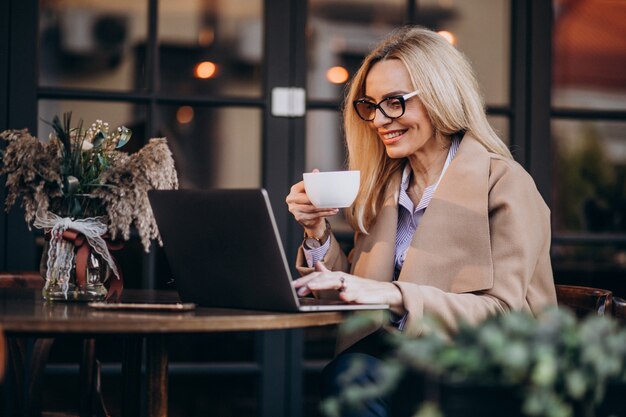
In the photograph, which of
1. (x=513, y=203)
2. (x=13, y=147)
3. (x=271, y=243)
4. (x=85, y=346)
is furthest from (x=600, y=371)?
(x=85, y=346)

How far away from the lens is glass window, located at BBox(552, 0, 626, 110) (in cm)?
348

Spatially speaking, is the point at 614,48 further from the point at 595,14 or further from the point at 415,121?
the point at 415,121

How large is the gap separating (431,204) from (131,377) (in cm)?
77

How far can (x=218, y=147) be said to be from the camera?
Result: 325 centimetres

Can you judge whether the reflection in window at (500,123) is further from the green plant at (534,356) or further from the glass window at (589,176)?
the green plant at (534,356)

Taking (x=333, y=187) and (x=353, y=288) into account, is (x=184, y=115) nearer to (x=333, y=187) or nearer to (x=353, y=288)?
(x=333, y=187)

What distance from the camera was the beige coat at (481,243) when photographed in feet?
6.69

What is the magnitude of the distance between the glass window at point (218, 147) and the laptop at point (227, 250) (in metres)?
1.37

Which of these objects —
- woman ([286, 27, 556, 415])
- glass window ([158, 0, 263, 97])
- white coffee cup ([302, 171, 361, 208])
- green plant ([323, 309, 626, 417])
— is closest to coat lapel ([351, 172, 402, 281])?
woman ([286, 27, 556, 415])

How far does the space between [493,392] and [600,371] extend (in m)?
0.18

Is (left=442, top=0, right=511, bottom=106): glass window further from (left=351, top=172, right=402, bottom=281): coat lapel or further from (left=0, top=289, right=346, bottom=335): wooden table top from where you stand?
(left=0, top=289, right=346, bottom=335): wooden table top

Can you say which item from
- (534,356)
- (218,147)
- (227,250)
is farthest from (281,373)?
(534,356)

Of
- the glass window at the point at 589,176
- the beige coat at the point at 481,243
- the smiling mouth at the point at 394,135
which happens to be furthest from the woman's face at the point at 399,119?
the glass window at the point at 589,176

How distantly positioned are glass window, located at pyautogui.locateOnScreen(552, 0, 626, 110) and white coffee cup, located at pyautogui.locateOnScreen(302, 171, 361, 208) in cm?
179
